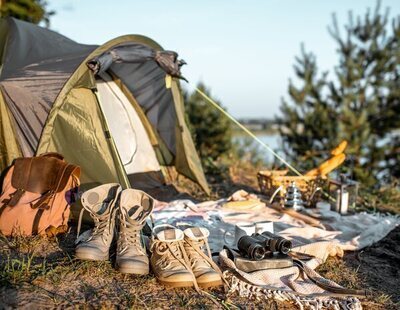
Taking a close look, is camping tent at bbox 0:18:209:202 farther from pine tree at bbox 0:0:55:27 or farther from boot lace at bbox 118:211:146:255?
pine tree at bbox 0:0:55:27

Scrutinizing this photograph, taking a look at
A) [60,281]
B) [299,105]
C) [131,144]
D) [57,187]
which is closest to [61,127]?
[57,187]

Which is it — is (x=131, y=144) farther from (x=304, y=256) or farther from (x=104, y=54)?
(x=304, y=256)

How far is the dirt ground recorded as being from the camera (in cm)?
257

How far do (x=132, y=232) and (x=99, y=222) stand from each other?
27 cm

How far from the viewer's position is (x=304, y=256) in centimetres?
346

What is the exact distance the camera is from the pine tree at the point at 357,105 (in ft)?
27.3

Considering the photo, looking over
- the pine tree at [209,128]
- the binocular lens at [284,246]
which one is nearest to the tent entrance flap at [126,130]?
the binocular lens at [284,246]

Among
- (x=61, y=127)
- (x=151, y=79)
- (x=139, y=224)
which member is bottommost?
(x=139, y=224)

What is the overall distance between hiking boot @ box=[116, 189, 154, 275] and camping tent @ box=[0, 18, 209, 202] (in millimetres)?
1064

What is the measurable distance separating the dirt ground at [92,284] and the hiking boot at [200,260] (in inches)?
3.0

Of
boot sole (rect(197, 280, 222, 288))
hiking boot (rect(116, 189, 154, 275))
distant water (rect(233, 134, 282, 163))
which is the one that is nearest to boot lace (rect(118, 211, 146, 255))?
hiking boot (rect(116, 189, 154, 275))

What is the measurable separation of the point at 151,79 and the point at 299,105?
3.88m

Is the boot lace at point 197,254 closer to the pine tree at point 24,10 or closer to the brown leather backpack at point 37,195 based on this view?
the brown leather backpack at point 37,195

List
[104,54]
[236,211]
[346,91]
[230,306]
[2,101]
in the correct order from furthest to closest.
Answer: [346,91] → [236,211] → [104,54] → [2,101] → [230,306]
